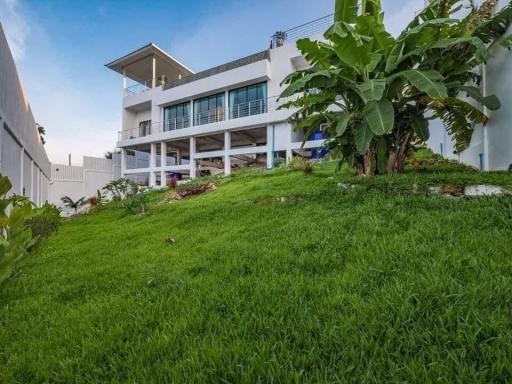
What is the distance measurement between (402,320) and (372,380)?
0.50 m

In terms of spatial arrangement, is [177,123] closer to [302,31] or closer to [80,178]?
[80,178]

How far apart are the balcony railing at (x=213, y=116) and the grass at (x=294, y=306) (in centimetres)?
1203

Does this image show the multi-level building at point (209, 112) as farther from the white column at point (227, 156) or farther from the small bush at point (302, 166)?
the small bush at point (302, 166)

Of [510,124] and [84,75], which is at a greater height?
[84,75]

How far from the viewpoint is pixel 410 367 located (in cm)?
129

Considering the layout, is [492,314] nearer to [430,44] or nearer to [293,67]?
[430,44]

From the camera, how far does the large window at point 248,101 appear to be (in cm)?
1700

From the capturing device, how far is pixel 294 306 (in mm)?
1906

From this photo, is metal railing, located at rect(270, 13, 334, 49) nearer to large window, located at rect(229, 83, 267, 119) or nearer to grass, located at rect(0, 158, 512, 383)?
large window, located at rect(229, 83, 267, 119)

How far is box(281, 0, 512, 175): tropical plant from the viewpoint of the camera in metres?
4.33

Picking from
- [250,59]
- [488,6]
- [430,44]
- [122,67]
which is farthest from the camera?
[122,67]

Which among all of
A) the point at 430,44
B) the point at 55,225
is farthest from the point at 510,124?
the point at 55,225

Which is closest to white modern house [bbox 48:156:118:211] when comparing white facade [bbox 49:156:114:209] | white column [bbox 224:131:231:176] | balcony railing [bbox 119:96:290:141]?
white facade [bbox 49:156:114:209]

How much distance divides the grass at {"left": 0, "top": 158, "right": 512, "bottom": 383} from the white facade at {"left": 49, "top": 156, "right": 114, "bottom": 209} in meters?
18.4
